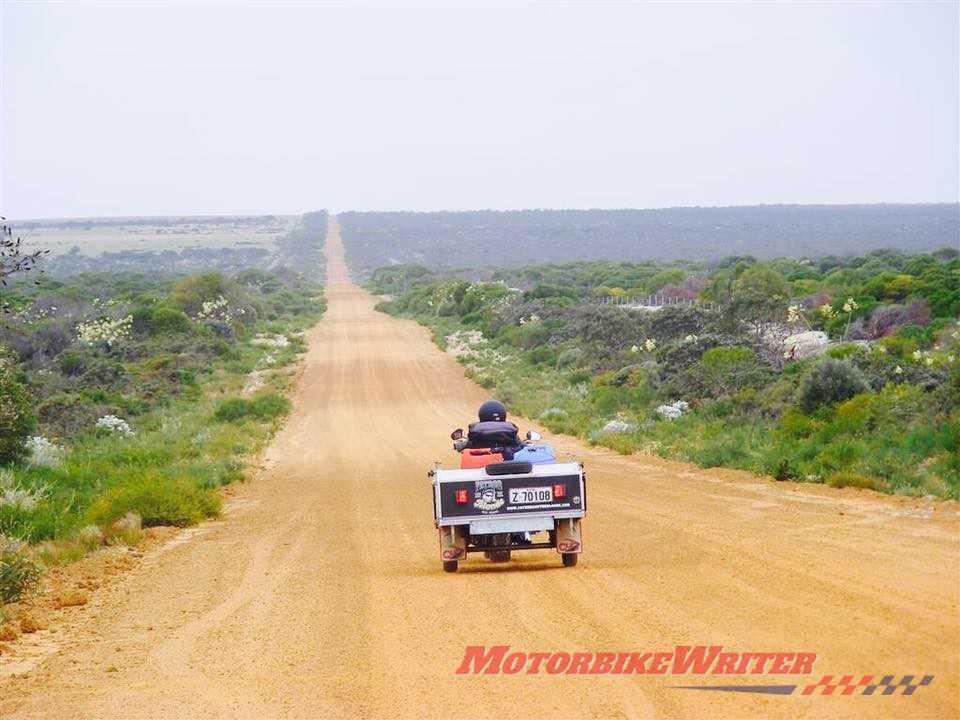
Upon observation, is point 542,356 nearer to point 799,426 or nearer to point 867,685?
point 799,426

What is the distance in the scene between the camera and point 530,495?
10594 mm

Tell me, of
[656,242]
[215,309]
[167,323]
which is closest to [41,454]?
[167,323]

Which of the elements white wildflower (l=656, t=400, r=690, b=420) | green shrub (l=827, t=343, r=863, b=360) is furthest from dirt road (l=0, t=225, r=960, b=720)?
green shrub (l=827, t=343, r=863, b=360)

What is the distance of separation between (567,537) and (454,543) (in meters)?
1.05

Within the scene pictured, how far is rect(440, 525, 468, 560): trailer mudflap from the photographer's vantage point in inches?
429

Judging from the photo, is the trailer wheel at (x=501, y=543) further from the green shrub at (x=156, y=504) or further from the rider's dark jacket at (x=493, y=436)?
the green shrub at (x=156, y=504)

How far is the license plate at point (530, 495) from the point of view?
10586 millimetres

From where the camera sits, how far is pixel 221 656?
8461mm

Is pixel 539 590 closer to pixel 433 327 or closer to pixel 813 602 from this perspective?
pixel 813 602

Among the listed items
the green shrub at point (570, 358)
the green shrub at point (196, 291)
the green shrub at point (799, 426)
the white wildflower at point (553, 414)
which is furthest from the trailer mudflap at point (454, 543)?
the green shrub at point (196, 291)

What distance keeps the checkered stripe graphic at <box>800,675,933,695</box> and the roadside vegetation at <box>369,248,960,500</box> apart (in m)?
7.80

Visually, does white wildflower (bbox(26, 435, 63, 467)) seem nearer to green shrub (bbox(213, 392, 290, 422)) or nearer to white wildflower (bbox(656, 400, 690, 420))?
green shrub (bbox(213, 392, 290, 422))

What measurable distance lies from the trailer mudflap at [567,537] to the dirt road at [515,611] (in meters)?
0.20

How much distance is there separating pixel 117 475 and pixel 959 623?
46.0 ft
